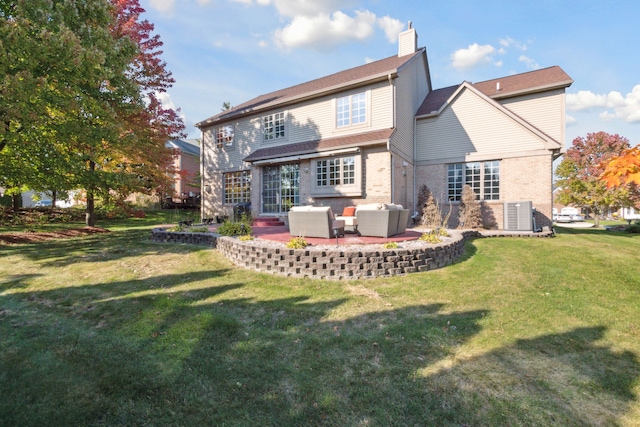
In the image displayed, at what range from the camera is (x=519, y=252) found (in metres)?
8.30

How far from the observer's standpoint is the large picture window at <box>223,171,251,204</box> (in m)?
16.8

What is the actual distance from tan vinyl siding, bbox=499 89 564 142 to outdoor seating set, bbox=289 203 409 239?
10.6 m

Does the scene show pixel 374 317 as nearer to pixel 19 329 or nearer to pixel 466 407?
pixel 466 407

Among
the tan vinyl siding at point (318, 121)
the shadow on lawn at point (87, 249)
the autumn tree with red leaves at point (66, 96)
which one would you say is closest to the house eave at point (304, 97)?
the tan vinyl siding at point (318, 121)

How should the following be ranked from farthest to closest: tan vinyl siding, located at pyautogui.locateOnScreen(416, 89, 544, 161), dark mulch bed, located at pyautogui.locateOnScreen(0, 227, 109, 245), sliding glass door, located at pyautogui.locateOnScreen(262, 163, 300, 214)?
sliding glass door, located at pyautogui.locateOnScreen(262, 163, 300, 214) < tan vinyl siding, located at pyautogui.locateOnScreen(416, 89, 544, 161) < dark mulch bed, located at pyautogui.locateOnScreen(0, 227, 109, 245)

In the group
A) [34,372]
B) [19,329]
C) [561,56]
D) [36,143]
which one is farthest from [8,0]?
[561,56]

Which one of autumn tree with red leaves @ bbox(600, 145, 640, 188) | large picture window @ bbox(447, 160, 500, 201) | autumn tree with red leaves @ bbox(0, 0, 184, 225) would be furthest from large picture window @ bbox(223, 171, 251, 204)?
autumn tree with red leaves @ bbox(600, 145, 640, 188)

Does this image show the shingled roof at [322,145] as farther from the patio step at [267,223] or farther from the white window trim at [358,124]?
the patio step at [267,223]

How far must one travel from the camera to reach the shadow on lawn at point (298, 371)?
246 centimetres

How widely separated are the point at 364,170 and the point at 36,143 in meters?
11.7

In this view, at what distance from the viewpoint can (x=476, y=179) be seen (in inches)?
552

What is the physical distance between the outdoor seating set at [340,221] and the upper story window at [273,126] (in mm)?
8590

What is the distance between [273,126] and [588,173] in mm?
26700

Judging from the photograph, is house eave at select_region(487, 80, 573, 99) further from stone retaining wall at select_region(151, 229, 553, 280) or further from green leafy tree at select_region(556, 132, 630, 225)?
green leafy tree at select_region(556, 132, 630, 225)
